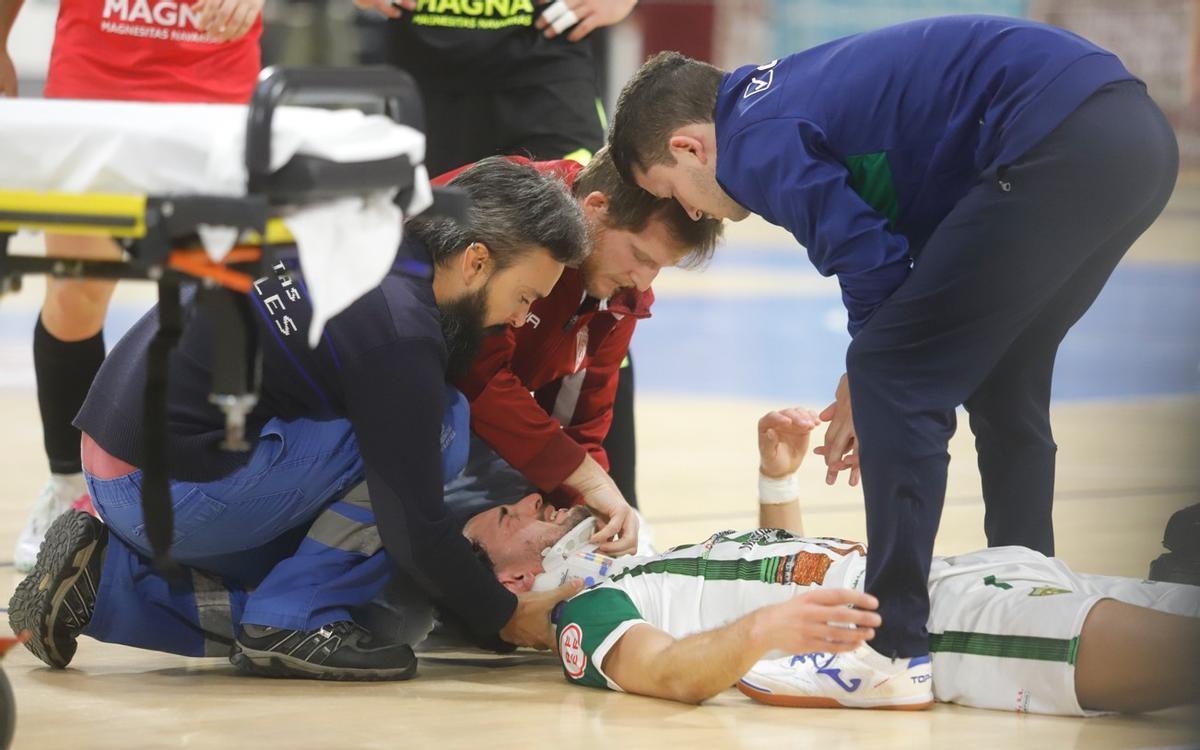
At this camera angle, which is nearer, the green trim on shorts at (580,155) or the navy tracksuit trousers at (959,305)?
the navy tracksuit trousers at (959,305)

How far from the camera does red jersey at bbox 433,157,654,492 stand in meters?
3.29

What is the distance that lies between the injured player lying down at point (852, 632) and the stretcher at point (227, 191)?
0.84 meters

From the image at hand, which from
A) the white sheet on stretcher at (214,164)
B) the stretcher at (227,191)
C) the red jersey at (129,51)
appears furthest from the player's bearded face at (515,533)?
the red jersey at (129,51)

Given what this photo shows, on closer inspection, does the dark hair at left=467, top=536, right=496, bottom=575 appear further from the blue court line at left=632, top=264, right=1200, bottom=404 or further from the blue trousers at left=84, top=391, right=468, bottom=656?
the blue court line at left=632, top=264, right=1200, bottom=404

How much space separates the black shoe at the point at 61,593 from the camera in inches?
111

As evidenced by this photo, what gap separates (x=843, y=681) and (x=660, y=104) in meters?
1.07

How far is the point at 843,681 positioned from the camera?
264cm

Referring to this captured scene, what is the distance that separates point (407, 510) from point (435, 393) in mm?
204

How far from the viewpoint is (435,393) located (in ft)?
8.89

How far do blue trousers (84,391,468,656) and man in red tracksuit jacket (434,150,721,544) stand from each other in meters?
0.28

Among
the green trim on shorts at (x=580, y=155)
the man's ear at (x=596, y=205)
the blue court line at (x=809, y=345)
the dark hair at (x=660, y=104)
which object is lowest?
the blue court line at (x=809, y=345)

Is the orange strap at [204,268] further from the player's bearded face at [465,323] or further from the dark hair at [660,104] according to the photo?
the dark hair at [660,104]

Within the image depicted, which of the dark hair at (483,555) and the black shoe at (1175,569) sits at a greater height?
the black shoe at (1175,569)

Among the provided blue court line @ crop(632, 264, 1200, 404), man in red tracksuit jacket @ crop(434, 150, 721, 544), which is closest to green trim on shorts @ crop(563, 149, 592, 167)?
man in red tracksuit jacket @ crop(434, 150, 721, 544)
